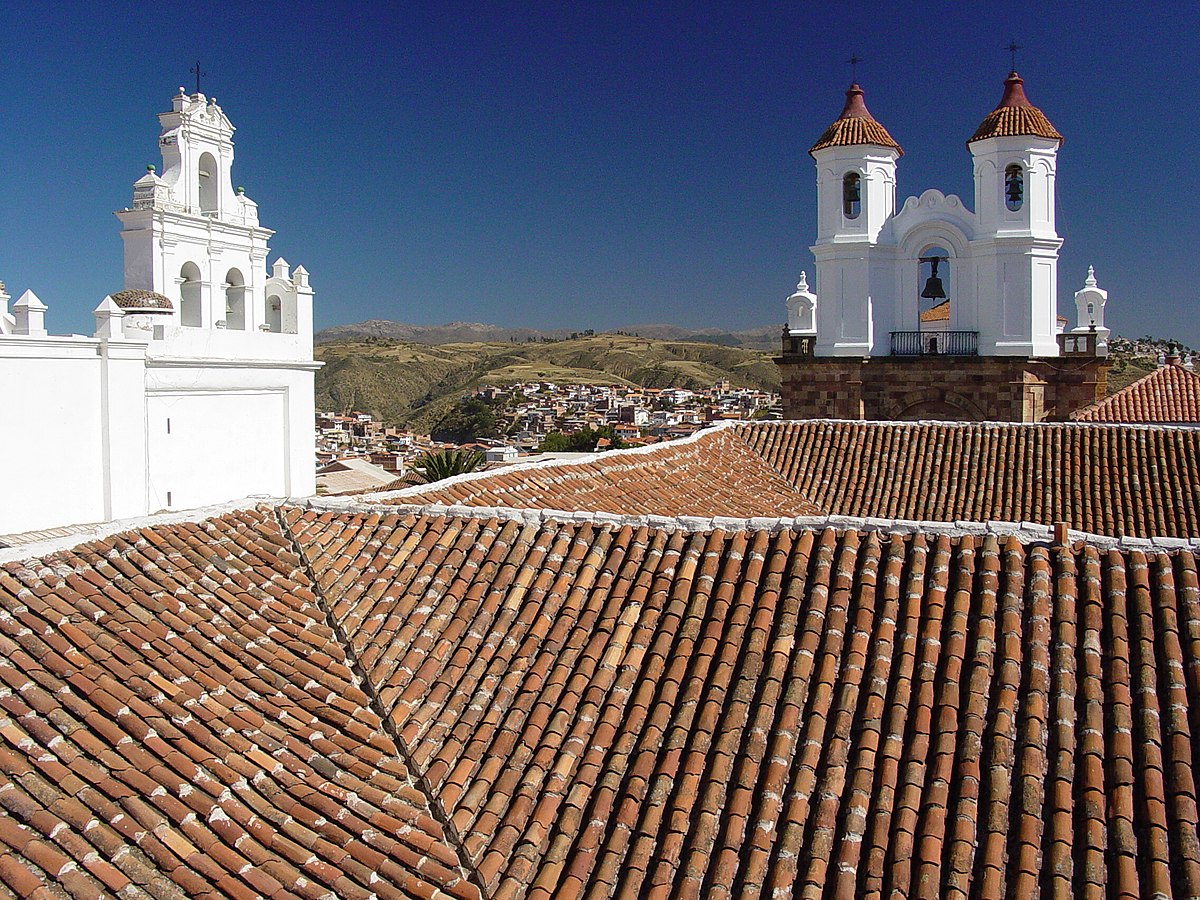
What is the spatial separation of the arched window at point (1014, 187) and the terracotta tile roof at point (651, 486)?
6.84 metres

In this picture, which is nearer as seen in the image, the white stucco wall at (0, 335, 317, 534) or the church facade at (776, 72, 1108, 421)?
the white stucco wall at (0, 335, 317, 534)

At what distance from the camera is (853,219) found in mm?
17234

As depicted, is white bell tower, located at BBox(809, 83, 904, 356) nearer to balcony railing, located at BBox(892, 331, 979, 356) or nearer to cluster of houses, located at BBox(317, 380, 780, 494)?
balcony railing, located at BBox(892, 331, 979, 356)

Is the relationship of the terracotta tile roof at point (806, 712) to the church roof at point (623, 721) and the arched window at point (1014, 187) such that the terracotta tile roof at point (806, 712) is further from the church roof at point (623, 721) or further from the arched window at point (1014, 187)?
the arched window at point (1014, 187)

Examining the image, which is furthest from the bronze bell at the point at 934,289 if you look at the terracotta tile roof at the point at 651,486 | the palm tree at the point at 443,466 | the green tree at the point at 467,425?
the green tree at the point at 467,425

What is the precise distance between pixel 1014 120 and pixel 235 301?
12.4m

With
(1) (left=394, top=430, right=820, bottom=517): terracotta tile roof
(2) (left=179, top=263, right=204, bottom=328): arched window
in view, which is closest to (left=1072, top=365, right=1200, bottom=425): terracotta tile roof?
(1) (left=394, top=430, right=820, bottom=517): terracotta tile roof

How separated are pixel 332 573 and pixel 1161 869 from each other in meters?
4.32

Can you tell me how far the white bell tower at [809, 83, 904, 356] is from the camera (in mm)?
17078

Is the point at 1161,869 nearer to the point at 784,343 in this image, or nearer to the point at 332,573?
the point at 332,573

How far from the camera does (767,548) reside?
17.7 ft

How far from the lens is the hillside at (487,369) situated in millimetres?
89438

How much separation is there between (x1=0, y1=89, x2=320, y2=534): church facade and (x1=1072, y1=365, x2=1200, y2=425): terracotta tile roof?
1337 cm

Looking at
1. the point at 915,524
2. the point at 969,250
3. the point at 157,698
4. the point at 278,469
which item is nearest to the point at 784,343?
the point at 969,250
